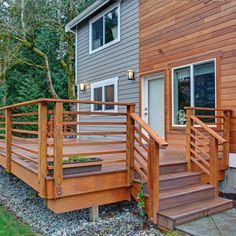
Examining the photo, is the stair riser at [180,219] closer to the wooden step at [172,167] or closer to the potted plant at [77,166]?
the wooden step at [172,167]

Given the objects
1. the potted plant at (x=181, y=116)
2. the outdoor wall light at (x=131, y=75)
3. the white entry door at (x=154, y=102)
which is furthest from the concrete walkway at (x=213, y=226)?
the outdoor wall light at (x=131, y=75)

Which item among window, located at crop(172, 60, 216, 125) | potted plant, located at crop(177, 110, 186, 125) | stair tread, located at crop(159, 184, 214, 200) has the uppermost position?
window, located at crop(172, 60, 216, 125)

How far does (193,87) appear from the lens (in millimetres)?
5793

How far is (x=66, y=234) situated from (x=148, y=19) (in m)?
5.57

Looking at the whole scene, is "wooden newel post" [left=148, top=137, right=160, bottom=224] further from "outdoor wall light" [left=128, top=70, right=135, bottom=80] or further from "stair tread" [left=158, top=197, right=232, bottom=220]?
"outdoor wall light" [left=128, top=70, right=135, bottom=80]

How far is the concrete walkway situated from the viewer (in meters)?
3.10

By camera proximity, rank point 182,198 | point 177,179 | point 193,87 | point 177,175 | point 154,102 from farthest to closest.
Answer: point 154,102 < point 193,87 < point 177,175 < point 177,179 < point 182,198

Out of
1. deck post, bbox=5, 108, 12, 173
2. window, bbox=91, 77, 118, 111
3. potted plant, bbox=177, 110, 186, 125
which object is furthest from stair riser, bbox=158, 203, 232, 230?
window, bbox=91, 77, 118, 111

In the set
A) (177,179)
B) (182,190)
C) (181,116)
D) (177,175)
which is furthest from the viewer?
(181,116)

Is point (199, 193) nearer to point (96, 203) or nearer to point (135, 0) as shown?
point (96, 203)

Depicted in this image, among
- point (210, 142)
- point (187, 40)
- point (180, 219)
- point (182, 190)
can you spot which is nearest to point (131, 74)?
point (187, 40)

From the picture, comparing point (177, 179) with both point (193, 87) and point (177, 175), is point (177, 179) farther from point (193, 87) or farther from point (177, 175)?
point (193, 87)

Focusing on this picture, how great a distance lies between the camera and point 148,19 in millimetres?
7074

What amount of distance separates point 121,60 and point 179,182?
486cm
